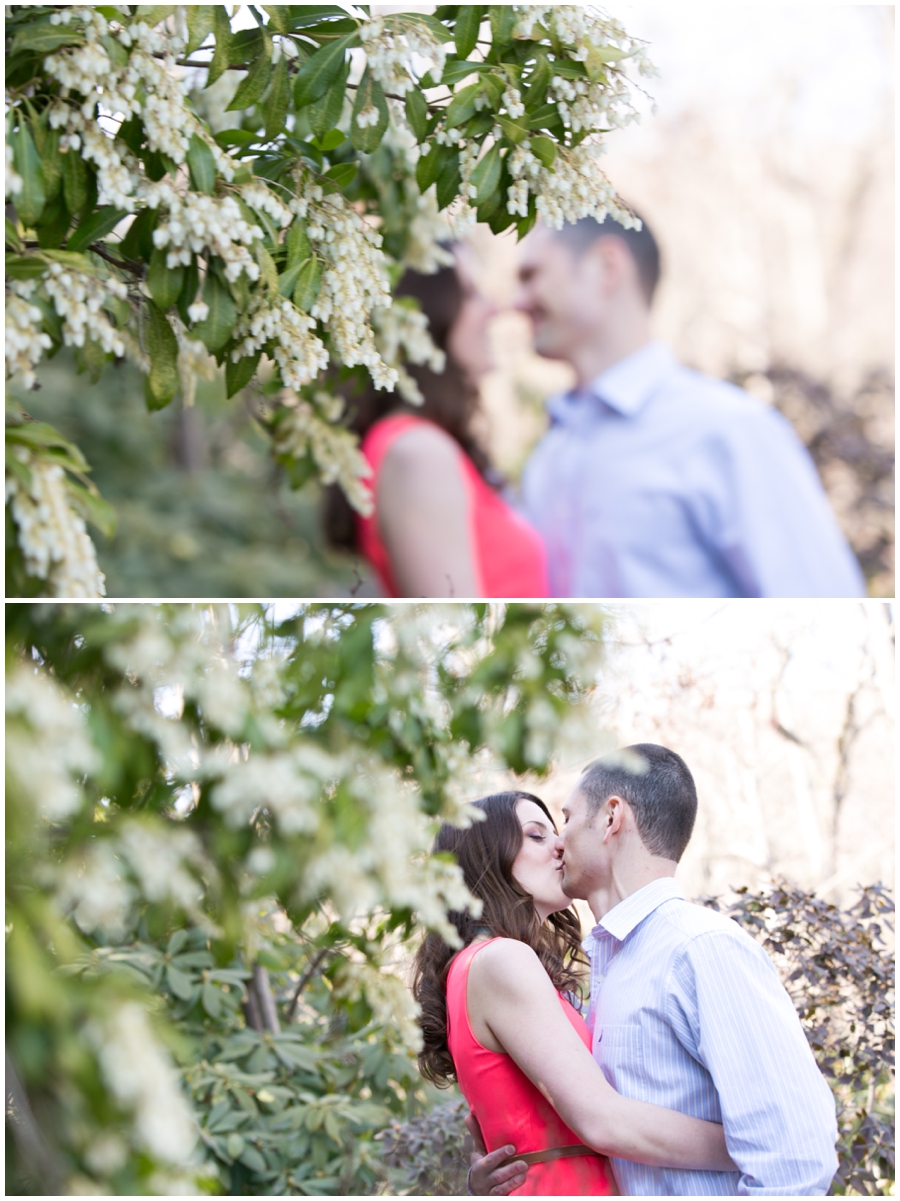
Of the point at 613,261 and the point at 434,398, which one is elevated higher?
the point at 613,261

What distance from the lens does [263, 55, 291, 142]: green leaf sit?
3.46 ft

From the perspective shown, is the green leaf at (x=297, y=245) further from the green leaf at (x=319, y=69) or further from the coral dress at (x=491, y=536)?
the coral dress at (x=491, y=536)

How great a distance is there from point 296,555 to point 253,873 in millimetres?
4894

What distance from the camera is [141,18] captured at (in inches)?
37.8

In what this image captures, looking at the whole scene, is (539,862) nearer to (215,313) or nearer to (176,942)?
(176,942)

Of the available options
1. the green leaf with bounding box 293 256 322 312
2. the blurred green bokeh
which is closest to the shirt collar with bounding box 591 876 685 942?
the green leaf with bounding box 293 256 322 312

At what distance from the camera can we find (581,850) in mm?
1429

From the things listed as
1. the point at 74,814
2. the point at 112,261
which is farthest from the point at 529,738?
the point at 112,261

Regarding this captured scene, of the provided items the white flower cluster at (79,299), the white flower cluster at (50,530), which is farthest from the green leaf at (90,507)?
the white flower cluster at (79,299)

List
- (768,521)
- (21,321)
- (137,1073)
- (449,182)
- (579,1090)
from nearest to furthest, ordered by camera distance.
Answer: (137,1073) → (21,321) → (449,182) → (579,1090) → (768,521)

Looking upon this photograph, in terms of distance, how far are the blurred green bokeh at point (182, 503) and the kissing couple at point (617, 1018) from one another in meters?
2.92

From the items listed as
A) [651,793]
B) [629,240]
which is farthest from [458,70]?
[629,240]

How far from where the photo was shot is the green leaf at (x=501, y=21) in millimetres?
1019

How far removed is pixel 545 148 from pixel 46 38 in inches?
19.3
